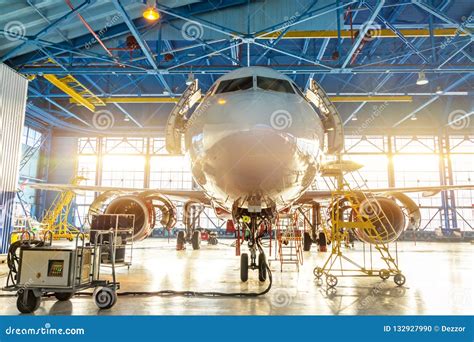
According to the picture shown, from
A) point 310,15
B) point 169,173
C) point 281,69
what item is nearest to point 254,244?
point 310,15

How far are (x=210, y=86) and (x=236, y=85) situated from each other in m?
20.7

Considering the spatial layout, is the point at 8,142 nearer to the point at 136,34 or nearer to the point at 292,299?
the point at 136,34

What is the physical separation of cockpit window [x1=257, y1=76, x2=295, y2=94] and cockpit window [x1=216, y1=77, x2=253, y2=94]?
0.52ft

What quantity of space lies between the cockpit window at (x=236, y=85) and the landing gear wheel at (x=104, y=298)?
330 centimetres

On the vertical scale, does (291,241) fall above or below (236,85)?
below

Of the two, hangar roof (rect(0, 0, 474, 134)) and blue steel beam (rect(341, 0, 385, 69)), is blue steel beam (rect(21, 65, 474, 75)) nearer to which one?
hangar roof (rect(0, 0, 474, 134))

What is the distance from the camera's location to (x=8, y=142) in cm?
1421

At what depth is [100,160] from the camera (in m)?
36.3

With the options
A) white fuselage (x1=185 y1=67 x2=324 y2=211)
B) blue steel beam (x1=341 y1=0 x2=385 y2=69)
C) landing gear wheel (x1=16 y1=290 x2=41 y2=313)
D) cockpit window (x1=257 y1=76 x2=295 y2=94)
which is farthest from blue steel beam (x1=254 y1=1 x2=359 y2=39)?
landing gear wheel (x1=16 y1=290 x2=41 y2=313)

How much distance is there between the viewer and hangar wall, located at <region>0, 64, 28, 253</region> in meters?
13.8
